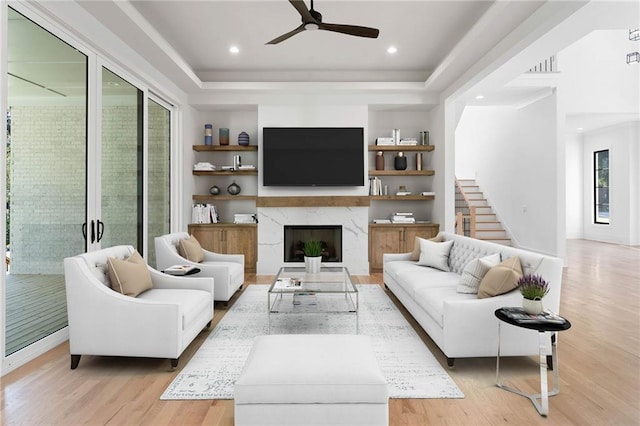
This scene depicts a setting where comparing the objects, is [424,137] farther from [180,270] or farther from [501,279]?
[180,270]

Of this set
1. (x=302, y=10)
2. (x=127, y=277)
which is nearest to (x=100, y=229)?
(x=127, y=277)

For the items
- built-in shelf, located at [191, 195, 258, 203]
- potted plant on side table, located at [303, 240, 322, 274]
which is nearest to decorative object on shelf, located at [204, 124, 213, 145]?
built-in shelf, located at [191, 195, 258, 203]

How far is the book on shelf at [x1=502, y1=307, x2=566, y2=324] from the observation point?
212 centimetres

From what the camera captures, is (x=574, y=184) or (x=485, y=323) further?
(x=574, y=184)

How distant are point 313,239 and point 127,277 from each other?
3.74 meters

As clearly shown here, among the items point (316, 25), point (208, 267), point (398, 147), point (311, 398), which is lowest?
point (311, 398)

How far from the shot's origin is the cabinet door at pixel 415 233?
6.21m

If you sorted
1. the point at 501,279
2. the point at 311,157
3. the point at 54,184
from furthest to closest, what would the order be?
the point at 311,157 < the point at 54,184 < the point at 501,279

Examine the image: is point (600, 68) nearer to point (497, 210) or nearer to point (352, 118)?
point (497, 210)

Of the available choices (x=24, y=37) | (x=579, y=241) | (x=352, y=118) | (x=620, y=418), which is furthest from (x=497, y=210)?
(x=24, y=37)

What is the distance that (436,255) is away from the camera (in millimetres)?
4312

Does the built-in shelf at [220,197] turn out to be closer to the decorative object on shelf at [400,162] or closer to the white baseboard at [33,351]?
the decorative object on shelf at [400,162]

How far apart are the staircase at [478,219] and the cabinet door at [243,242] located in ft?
13.5

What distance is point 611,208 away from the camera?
9664 millimetres
